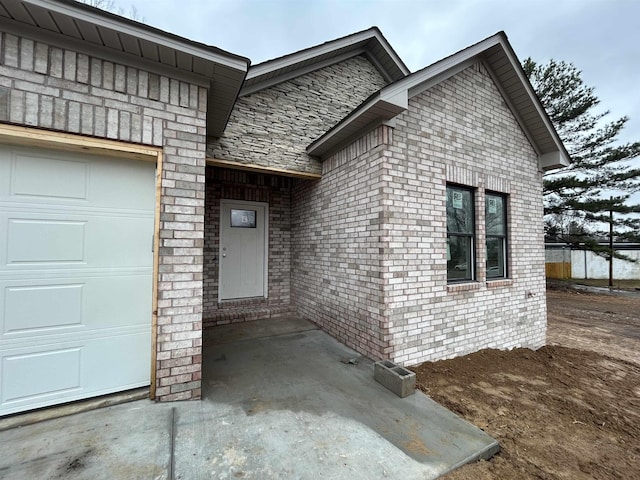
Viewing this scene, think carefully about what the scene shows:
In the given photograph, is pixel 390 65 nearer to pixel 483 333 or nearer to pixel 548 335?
pixel 483 333

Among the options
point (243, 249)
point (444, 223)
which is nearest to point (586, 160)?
point (444, 223)

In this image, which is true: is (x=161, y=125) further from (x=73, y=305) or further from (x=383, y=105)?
(x=383, y=105)

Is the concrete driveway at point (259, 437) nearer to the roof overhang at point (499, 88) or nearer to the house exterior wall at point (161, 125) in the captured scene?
the house exterior wall at point (161, 125)

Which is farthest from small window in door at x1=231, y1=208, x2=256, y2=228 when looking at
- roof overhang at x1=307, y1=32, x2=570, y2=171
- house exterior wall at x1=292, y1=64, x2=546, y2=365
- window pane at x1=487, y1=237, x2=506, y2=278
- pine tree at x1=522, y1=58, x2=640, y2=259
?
pine tree at x1=522, y1=58, x2=640, y2=259

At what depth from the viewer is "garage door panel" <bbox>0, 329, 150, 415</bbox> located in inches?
87.7

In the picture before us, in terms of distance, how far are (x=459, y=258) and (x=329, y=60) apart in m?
4.91

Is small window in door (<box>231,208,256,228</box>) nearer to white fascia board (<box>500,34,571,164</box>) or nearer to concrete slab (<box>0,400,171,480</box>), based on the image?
concrete slab (<box>0,400,171,480</box>)

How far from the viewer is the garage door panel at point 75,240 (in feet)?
7.38

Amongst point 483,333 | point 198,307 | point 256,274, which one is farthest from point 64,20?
point 483,333

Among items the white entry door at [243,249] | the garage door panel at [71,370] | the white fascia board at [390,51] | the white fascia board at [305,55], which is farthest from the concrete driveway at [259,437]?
the white fascia board at [390,51]

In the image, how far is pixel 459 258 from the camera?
438 centimetres

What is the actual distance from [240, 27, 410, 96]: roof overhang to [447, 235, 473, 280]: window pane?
14.0 feet

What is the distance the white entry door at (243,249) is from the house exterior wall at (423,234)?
47.1 inches

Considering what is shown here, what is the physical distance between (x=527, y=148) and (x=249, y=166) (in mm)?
5309
